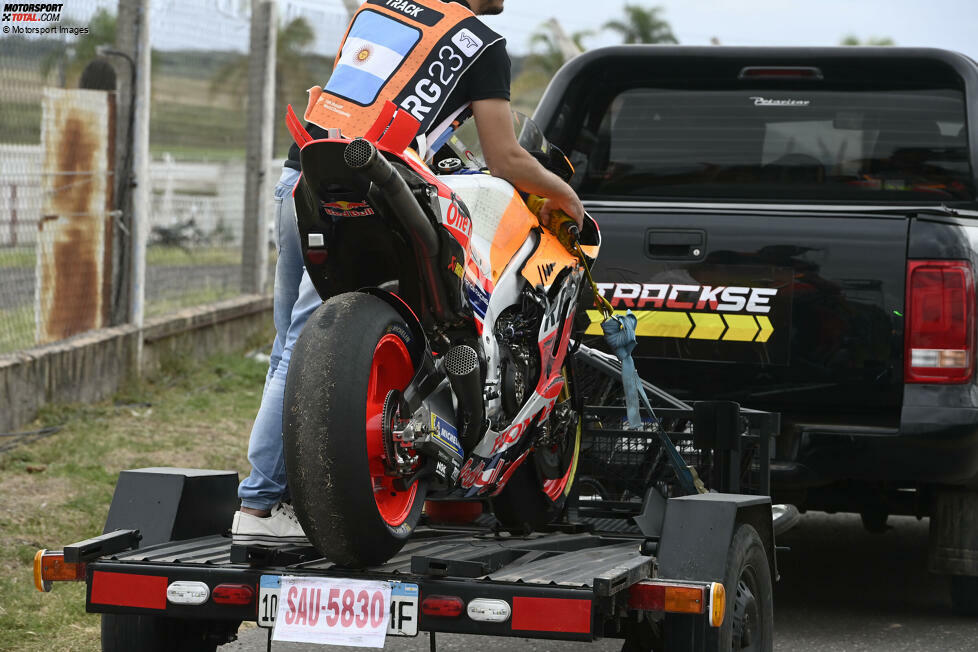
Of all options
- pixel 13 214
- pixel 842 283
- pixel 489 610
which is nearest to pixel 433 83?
pixel 489 610

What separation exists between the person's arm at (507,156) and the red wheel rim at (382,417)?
692 millimetres

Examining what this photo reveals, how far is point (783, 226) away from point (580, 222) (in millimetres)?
1141

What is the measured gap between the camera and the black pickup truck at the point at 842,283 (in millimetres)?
4992

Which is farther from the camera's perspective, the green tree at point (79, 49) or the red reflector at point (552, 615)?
the green tree at point (79, 49)

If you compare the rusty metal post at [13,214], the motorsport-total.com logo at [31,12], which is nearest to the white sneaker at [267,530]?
the rusty metal post at [13,214]

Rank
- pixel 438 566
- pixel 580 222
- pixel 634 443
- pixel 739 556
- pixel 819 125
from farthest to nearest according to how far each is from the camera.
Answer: pixel 819 125 < pixel 634 443 < pixel 580 222 < pixel 739 556 < pixel 438 566

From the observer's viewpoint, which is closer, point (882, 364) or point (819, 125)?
point (882, 364)

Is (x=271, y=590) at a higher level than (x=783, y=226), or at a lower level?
lower

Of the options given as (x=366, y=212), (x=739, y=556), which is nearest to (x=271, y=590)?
(x=366, y=212)

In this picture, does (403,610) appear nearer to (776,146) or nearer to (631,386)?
(631,386)

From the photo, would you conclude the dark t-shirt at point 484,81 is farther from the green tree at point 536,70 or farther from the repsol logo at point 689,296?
the green tree at point 536,70

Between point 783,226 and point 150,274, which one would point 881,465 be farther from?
point 150,274

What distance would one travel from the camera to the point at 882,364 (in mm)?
5070

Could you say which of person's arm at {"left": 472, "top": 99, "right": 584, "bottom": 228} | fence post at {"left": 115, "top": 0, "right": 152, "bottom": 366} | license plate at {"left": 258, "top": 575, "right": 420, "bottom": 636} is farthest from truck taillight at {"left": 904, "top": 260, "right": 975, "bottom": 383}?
fence post at {"left": 115, "top": 0, "right": 152, "bottom": 366}
